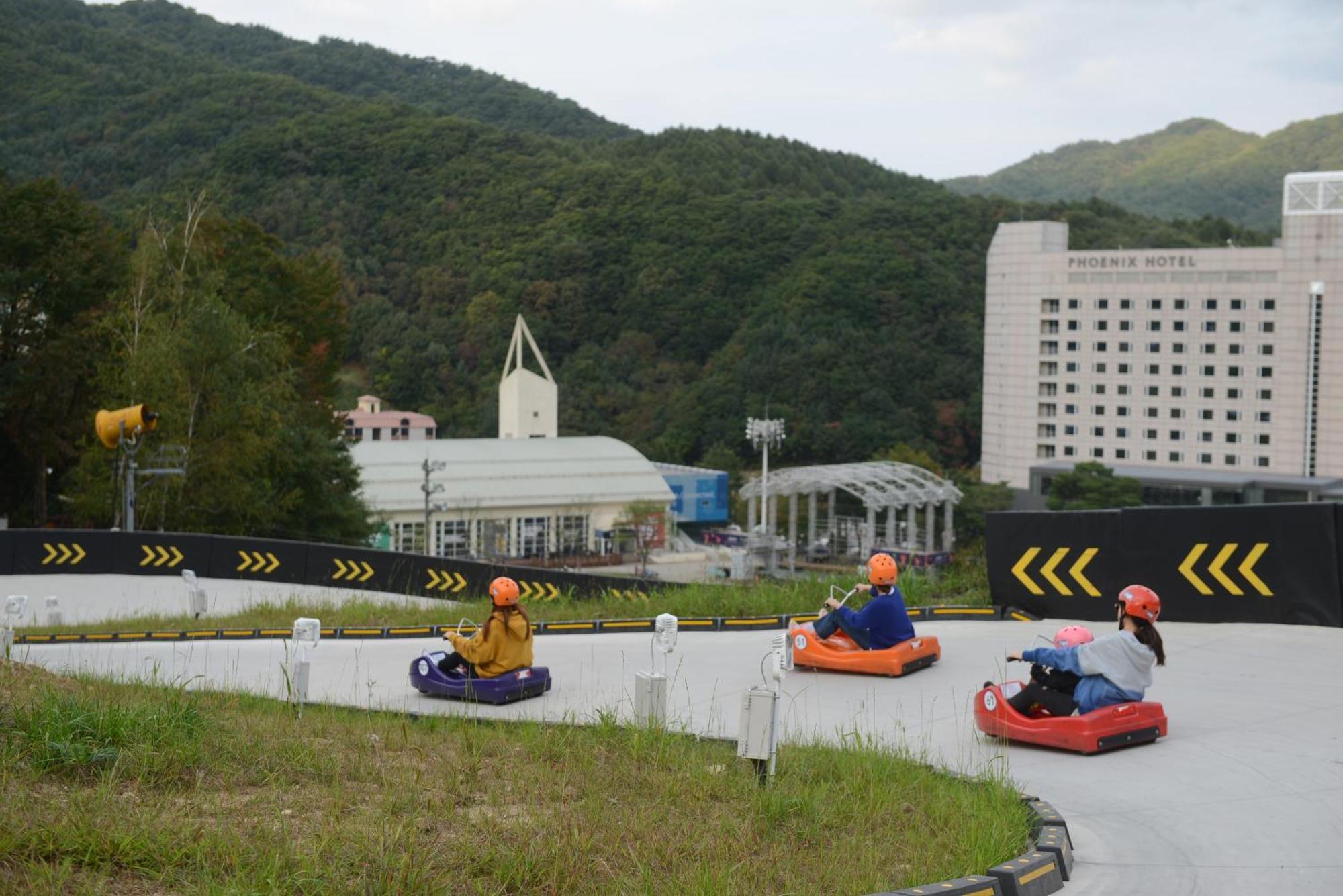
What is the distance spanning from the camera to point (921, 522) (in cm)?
9044

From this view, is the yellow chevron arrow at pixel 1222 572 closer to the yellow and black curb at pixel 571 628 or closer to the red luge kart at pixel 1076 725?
the yellow and black curb at pixel 571 628

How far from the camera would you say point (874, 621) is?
12.1m

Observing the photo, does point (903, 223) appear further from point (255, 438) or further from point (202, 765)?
point (202, 765)

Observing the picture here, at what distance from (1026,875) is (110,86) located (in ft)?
556

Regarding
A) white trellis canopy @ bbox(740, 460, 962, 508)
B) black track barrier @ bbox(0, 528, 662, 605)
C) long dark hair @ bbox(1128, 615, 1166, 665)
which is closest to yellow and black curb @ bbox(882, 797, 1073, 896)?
long dark hair @ bbox(1128, 615, 1166, 665)

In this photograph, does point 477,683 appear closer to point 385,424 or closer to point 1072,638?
point 1072,638

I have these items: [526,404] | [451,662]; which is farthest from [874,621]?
[526,404]

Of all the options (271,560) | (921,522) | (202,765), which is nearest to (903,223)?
(921,522)

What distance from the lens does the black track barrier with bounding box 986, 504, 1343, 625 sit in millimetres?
13938

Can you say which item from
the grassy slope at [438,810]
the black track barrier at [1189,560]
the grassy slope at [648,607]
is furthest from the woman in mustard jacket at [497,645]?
the black track barrier at [1189,560]

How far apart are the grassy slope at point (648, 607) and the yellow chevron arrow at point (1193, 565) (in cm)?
240

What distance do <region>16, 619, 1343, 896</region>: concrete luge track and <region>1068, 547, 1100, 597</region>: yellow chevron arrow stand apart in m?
0.69

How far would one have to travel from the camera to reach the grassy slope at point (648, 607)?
16781 mm

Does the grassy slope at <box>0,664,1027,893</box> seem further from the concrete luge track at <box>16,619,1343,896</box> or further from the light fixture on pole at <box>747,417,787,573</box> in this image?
the light fixture on pole at <box>747,417,787,573</box>
